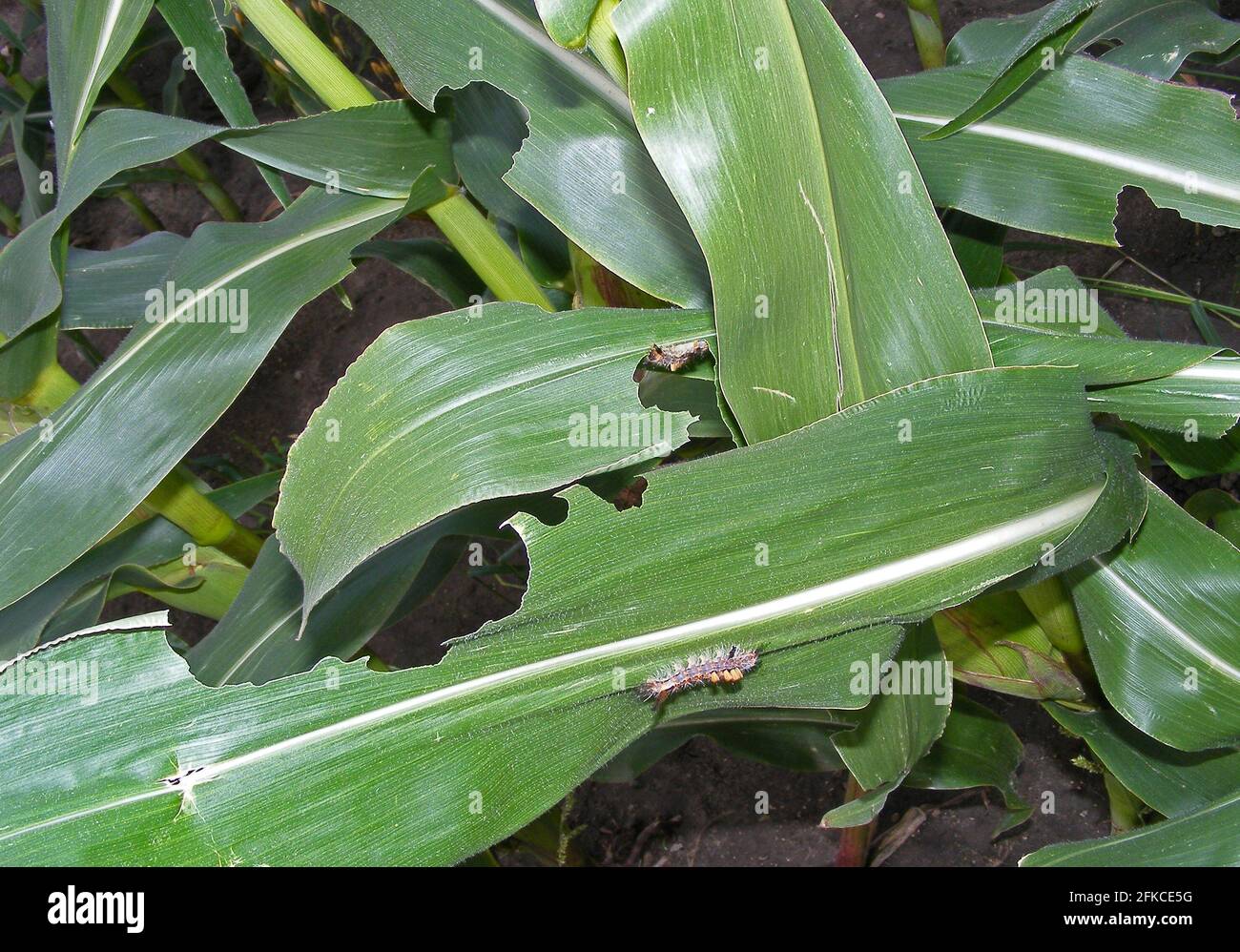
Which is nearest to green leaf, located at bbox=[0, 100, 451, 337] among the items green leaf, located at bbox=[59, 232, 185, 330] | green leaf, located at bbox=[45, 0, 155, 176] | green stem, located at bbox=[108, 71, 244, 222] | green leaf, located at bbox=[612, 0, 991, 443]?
green leaf, located at bbox=[45, 0, 155, 176]

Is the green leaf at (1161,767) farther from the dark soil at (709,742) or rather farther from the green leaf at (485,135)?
the green leaf at (485,135)

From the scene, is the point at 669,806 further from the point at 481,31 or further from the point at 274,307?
the point at 481,31

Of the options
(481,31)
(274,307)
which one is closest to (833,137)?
(481,31)

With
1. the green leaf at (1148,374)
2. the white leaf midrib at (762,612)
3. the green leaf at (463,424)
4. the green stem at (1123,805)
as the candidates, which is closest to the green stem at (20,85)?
the green leaf at (463,424)

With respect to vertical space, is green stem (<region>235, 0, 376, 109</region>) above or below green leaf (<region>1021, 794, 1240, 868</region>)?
above

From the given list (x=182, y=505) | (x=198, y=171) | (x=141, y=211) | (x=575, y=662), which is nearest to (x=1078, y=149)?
(x=575, y=662)

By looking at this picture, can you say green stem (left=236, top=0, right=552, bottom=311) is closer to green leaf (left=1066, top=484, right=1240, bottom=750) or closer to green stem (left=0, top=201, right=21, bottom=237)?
green leaf (left=1066, top=484, right=1240, bottom=750)
